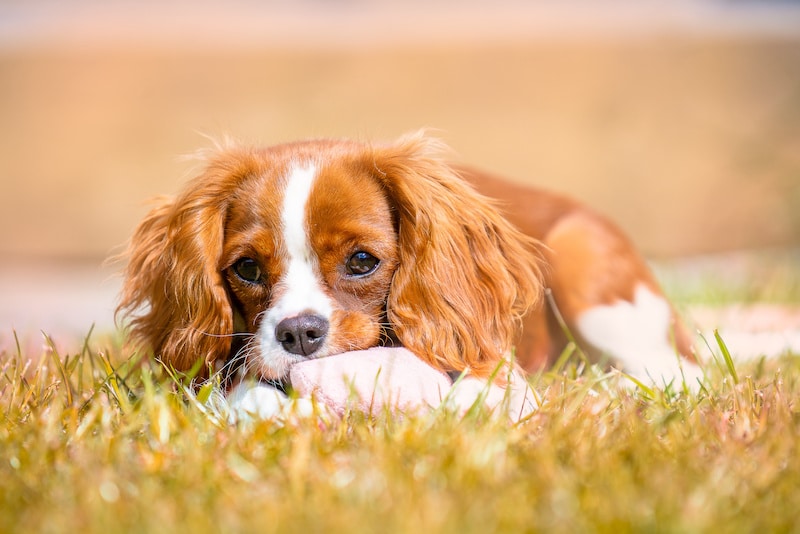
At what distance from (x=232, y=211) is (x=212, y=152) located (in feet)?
1.54

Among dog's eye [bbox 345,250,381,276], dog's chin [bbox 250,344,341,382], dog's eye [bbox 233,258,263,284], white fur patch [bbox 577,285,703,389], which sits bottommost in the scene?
white fur patch [bbox 577,285,703,389]

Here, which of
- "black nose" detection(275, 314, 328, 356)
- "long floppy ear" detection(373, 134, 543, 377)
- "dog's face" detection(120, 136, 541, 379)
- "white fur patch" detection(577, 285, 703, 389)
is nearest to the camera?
"black nose" detection(275, 314, 328, 356)

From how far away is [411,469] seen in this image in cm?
217

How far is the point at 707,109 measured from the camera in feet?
36.3

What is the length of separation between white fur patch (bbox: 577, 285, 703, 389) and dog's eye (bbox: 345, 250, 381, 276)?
3.59 feet

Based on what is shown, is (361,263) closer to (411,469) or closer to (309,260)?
(309,260)

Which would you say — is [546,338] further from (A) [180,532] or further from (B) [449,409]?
(A) [180,532]

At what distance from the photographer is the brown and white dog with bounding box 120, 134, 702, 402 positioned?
3078 millimetres

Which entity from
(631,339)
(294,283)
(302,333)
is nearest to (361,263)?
(294,283)

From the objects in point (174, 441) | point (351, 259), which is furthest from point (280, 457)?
point (351, 259)

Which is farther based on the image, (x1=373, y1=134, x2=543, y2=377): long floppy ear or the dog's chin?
(x1=373, y1=134, x2=543, y2=377): long floppy ear

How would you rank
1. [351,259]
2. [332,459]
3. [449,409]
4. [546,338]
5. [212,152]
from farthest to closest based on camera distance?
[546,338], [212,152], [351,259], [449,409], [332,459]

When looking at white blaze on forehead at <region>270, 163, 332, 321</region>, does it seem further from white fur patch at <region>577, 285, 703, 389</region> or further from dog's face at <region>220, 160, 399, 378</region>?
white fur patch at <region>577, 285, 703, 389</region>

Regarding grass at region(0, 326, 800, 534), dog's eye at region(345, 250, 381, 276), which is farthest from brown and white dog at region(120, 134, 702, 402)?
grass at region(0, 326, 800, 534)
